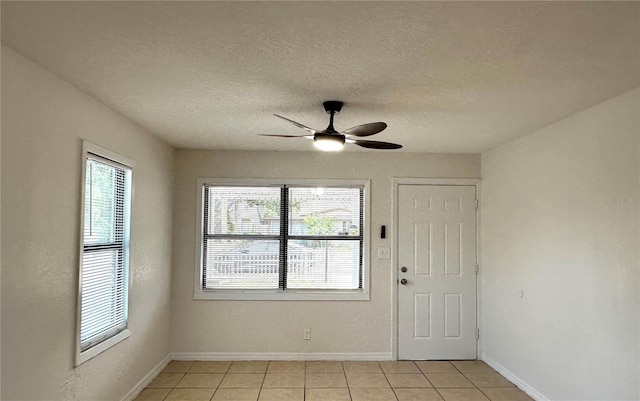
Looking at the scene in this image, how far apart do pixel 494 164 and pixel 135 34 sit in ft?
12.6

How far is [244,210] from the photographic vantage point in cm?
484

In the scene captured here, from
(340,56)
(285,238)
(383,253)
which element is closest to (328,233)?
(285,238)

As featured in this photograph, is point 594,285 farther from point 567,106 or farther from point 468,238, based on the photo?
point 468,238

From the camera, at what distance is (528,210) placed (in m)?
3.79

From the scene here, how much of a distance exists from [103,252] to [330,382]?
8.02 feet

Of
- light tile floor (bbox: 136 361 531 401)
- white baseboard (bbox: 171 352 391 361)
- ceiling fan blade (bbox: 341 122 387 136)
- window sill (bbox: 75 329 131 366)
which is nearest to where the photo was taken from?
ceiling fan blade (bbox: 341 122 387 136)

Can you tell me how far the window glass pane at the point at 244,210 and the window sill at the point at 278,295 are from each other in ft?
2.27

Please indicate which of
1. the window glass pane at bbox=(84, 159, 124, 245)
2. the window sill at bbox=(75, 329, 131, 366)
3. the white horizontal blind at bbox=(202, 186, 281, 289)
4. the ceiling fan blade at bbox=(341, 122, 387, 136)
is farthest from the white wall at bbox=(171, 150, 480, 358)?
the ceiling fan blade at bbox=(341, 122, 387, 136)

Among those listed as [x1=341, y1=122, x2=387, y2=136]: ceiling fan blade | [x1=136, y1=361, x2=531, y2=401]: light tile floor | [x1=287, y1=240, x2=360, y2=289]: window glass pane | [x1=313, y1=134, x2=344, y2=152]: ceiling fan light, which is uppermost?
[x1=341, y1=122, x2=387, y2=136]: ceiling fan blade

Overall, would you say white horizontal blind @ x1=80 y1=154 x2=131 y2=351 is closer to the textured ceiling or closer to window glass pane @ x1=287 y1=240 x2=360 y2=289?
the textured ceiling

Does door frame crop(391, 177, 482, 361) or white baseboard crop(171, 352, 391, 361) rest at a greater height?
door frame crop(391, 177, 482, 361)

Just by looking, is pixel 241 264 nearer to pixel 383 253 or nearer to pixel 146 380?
pixel 146 380

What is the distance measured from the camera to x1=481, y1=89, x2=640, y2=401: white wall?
2639 mm

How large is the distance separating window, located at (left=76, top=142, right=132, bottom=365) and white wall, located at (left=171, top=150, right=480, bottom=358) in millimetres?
1251
